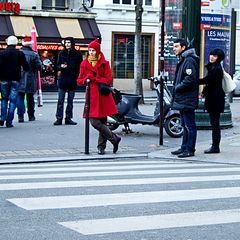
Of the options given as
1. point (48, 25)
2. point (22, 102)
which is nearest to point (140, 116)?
point (22, 102)

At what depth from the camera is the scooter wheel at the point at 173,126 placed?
14.9 metres

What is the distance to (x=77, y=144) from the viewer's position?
13.8 m

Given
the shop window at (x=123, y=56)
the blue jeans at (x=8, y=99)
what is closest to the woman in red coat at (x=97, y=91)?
the blue jeans at (x=8, y=99)

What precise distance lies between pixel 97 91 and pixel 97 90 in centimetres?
2

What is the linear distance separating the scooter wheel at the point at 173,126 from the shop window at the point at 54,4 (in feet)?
82.1

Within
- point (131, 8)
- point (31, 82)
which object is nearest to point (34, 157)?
point (31, 82)

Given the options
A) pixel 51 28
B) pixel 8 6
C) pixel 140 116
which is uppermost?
pixel 8 6

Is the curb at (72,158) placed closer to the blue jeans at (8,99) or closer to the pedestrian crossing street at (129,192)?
the pedestrian crossing street at (129,192)

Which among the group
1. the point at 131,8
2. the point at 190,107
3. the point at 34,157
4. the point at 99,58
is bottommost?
the point at 34,157

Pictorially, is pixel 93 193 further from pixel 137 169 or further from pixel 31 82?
pixel 31 82

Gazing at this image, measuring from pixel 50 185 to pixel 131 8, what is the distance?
32331 mm

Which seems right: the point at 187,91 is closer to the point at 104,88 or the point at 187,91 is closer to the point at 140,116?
the point at 104,88

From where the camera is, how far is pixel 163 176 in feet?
32.5

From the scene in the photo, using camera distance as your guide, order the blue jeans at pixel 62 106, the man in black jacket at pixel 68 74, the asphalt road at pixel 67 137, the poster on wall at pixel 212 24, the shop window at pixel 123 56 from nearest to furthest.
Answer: the asphalt road at pixel 67 137
the poster on wall at pixel 212 24
the blue jeans at pixel 62 106
the man in black jacket at pixel 68 74
the shop window at pixel 123 56
